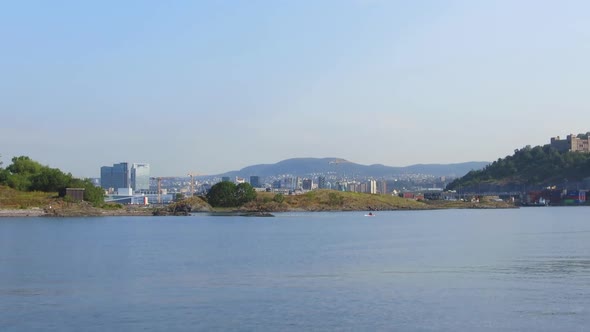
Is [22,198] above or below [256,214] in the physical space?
above

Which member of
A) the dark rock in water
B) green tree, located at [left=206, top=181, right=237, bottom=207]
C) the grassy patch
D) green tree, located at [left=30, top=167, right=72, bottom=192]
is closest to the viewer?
the grassy patch

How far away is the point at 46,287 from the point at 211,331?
11078 mm

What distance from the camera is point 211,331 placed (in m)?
21.1

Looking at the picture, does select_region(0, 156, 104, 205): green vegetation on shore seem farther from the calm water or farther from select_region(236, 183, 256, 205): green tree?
the calm water

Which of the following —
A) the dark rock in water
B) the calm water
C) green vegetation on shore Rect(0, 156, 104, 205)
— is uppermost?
green vegetation on shore Rect(0, 156, 104, 205)

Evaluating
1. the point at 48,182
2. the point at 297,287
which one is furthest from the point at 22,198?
the point at 297,287

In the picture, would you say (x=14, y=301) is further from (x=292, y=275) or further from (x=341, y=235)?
(x=341, y=235)

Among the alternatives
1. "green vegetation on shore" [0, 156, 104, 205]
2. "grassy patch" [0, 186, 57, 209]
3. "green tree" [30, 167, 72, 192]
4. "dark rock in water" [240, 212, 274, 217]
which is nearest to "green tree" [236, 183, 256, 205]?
"dark rock in water" [240, 212, 274, 217]

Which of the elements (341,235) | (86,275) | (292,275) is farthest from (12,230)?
(292,275)

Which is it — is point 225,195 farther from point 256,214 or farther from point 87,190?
point 87,190

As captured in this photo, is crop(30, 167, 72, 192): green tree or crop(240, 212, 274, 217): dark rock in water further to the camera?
crop(240, 212, 274, 217): dark rock in water

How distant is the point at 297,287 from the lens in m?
29.3

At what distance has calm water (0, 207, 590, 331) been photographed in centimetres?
2244

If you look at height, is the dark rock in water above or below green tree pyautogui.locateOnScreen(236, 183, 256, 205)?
below
